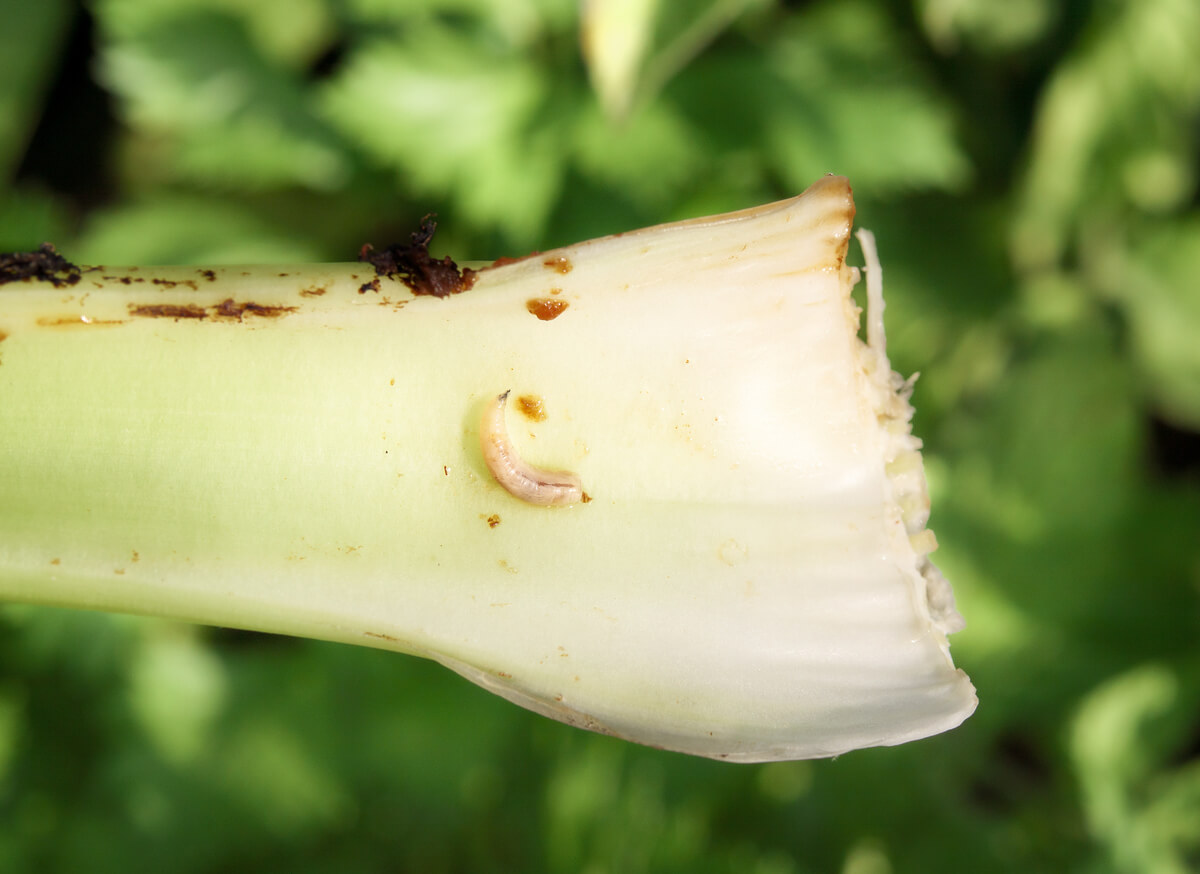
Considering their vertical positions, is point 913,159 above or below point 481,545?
above

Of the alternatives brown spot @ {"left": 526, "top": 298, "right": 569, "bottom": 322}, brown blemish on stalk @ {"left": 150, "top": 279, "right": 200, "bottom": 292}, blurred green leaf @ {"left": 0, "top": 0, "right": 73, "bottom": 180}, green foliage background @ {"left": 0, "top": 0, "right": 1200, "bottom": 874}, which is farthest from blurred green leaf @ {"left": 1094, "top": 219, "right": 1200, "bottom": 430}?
blurred green leaf @ {"left": 0, "top": 0, "right": 73, "bottom": 180}

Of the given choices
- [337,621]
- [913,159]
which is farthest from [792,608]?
[913,159]

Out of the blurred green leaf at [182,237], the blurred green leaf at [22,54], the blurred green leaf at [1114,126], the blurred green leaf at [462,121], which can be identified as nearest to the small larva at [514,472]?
the blurred green leaf at [462,121]

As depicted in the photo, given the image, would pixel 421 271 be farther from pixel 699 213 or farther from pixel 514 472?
pixel 699 213

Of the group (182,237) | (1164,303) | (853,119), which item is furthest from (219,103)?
(1164,303)

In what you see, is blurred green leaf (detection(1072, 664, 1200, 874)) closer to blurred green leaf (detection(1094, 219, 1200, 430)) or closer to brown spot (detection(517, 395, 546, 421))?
blurred green leaf (detection(1094, 219, 1200, 430))

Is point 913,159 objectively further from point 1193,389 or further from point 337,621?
point 337,621
